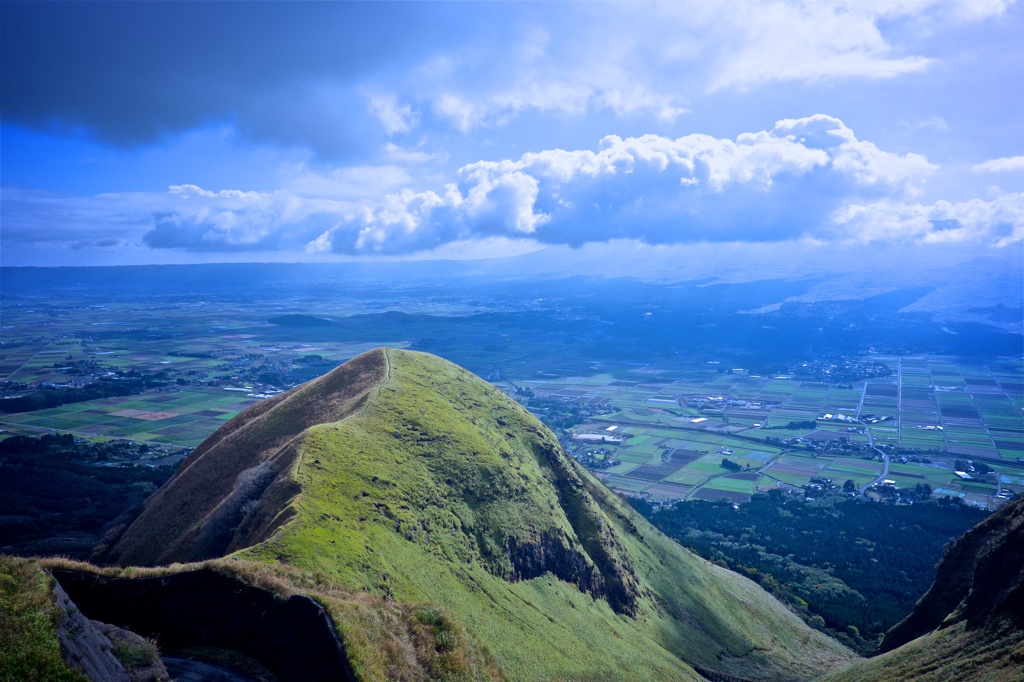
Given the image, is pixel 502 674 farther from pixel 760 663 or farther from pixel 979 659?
pixel 760 663

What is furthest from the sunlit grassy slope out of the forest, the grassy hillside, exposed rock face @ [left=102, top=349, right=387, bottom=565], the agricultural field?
the agricultural field

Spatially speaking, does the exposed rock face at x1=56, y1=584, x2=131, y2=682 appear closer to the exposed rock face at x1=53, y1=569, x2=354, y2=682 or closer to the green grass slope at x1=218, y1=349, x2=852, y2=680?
the exposed rock face at x1=53, y1=569, x2=354, y2=682

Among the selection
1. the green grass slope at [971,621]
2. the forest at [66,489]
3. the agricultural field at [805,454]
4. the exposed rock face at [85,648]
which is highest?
the exposed rock face at [85,648]

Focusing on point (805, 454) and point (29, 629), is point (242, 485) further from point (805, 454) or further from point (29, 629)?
point (805, 454)

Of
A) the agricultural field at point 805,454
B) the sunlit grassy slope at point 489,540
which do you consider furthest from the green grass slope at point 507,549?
the agricultural field at point 805,454

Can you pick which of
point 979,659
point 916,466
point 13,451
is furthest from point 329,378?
point 916,466

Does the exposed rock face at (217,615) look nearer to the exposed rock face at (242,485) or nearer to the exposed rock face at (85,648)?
the exposed rock face at (85,648)

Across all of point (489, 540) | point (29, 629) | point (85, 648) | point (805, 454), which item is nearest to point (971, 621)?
point (489, 540)
